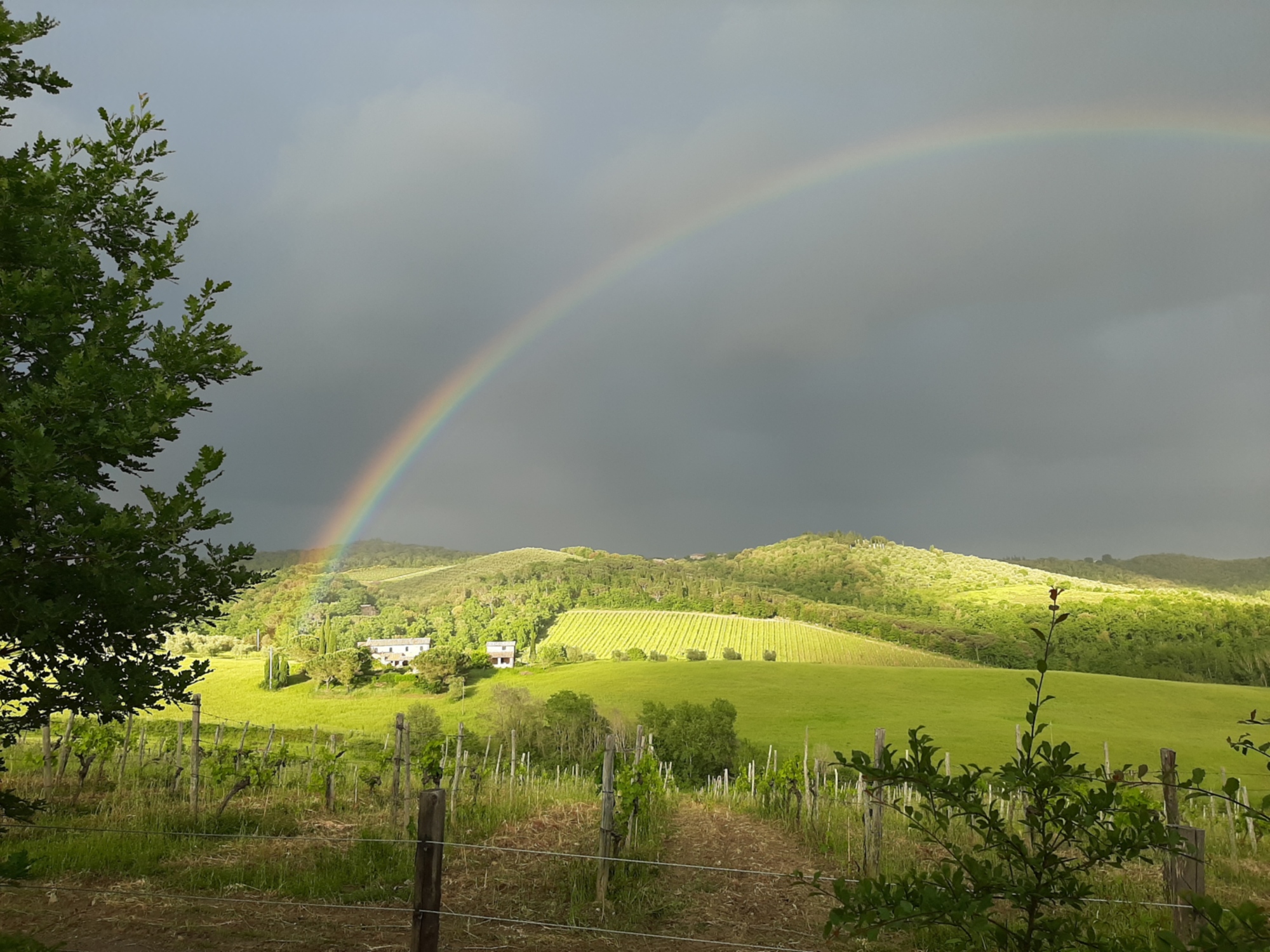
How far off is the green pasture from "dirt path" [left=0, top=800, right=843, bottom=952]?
1586 inches

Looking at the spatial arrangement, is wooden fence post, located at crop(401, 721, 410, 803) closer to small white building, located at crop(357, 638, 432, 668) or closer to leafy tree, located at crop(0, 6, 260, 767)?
leafy tree, located at crop(0, 6, 260, 767)

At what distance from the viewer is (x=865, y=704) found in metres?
62.4

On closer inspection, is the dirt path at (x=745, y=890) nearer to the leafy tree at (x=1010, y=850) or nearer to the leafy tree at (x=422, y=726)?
the leafy tree at (x=1010, y=850)

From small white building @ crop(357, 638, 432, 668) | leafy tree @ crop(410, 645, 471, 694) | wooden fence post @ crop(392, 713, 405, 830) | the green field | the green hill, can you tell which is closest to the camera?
wooden fence post @ crop(392, 713, 405, 830)

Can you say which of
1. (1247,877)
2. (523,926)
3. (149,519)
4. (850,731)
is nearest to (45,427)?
(149,519)

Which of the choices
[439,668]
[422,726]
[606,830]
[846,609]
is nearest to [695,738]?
[422,726]

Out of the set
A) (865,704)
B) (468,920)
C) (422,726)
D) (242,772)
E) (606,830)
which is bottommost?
(422,726)

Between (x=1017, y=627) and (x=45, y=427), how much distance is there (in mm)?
140005

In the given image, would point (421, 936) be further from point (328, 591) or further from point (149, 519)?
point (328, 591)

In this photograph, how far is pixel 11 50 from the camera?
5.55 meters

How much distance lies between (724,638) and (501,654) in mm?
33056

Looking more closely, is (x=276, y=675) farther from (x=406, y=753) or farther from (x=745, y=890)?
(x=745, y=890)

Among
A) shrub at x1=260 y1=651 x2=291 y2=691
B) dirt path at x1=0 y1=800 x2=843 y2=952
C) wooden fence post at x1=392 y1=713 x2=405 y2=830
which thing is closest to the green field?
shrub at x1=260 y1=651 x2=291 y2=691

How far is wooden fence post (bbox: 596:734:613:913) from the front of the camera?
961cm
